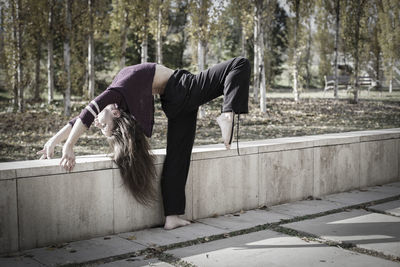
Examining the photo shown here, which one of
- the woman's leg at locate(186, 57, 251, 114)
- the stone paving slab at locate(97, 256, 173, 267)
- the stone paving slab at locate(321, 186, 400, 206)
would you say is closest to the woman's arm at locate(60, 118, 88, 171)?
the stone paving slab at locate(97, 256, 173, 267)

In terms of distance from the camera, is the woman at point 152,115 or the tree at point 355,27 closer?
the woman at point 152,115

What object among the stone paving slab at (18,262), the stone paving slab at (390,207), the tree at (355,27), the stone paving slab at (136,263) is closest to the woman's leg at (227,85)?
the stone paving slab at (136,263)

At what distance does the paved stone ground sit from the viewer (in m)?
3.49

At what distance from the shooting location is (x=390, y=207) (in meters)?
5.38

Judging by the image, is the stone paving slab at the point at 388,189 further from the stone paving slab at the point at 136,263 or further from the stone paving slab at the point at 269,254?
the stone paving slab at the point at 136,263

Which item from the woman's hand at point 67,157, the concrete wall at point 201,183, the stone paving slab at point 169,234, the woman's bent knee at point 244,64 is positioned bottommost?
the stone paving slab at point 169,234

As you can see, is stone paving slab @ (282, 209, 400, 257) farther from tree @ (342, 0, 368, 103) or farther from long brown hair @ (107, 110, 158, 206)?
tree @ (342, 0, 368, 103)

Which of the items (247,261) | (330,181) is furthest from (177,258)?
(330,181)

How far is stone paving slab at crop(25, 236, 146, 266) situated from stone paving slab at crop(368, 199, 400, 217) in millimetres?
2897

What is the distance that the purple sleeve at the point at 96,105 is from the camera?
3768mm

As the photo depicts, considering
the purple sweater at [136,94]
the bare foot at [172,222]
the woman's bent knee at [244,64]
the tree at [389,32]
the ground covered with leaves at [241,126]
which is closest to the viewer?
the purple sweater at [136,94]

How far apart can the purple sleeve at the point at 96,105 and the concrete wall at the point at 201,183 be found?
413 millimetres

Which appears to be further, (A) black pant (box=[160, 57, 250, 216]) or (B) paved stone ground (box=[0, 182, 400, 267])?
(A) black pant (box=[160, 57, 250, 216])

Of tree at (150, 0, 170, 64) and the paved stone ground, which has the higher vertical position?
tree at (150, 0, 170, 64)
